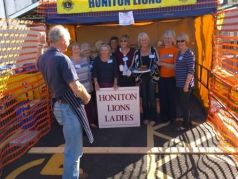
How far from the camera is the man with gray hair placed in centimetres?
321

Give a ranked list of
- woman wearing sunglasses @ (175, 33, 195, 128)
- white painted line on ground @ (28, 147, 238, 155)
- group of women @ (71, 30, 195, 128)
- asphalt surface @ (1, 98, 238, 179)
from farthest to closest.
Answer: group of women @ (71, 30, 195, 128)
woman wearing sunglasses @ (175, 33, 195, 128)
white painted line on ground @ (28, 147, 238, 155)
asphalt surface @ (1, 98, 238, 179)

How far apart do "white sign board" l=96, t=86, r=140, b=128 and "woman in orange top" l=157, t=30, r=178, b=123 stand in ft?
1.89

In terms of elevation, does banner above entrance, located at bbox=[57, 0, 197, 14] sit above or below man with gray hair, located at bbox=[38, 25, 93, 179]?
above

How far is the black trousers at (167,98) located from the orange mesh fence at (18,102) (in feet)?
7.74

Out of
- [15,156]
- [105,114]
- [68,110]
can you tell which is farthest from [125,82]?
[68,110]

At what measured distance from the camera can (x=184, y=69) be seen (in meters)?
5.46

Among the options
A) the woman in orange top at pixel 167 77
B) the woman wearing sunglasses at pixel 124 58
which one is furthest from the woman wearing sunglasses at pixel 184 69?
the woman wearing sunglasses at pixel 124 58

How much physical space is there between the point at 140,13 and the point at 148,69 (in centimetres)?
111

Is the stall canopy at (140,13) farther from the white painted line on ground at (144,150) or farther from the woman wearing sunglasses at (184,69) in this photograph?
the white painted line on ground at (144,150)

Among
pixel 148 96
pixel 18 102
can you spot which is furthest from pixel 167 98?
pixel 18 102

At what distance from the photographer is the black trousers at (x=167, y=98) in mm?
5934

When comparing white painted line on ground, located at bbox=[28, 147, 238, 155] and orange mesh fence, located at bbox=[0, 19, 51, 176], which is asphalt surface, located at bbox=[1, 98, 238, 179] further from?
orange mesh fence, located at bbox=[0, 19, 51, 176]

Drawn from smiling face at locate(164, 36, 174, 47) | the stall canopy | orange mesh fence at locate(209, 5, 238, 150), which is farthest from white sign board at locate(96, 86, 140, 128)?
orange mesh fence at locate(209, 5, 238, 150)

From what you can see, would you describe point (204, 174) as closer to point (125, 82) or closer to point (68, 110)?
point (68, 110)
